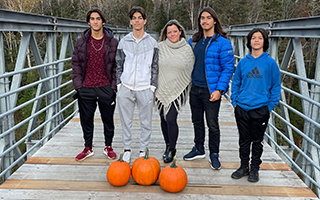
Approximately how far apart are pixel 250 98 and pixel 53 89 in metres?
2.60

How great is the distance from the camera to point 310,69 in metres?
30.9

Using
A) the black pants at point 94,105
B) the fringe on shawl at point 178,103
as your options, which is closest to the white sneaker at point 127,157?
the black pants at point 94,105

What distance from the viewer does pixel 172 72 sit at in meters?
2.98

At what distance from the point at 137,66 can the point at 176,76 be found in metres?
0.41

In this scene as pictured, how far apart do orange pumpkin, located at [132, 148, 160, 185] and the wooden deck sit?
0.22 ft

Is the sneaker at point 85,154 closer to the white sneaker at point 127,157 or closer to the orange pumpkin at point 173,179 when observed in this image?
the white sneaker at point 127,157

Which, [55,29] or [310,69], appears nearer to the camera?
[55,29]

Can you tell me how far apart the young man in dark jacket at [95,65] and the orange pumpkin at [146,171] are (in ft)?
2.77

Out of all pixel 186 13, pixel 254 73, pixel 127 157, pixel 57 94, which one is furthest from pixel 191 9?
pixel 254 73

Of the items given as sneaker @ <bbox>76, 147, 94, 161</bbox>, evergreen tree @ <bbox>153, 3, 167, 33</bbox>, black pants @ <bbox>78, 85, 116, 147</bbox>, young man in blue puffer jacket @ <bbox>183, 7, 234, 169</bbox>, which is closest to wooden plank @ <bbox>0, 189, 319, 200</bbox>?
young man in blue puffer jacket @ <bbox>183, 7, 234, 169</bbox>

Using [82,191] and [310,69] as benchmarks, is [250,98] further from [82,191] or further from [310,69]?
[310,69]

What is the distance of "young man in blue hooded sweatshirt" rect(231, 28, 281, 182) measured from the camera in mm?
2674

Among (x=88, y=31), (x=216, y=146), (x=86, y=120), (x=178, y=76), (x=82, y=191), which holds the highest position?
(x=88, y=31)

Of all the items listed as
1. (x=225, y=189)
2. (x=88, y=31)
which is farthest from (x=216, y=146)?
(x=88, y=31)
